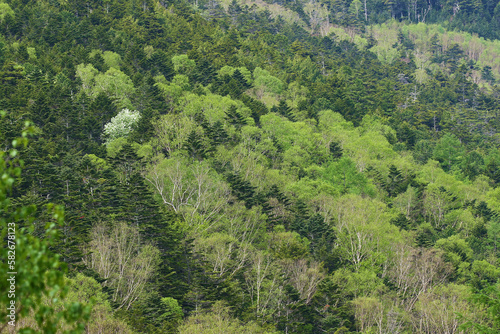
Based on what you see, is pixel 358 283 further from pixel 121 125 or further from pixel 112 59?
pixel 112 59

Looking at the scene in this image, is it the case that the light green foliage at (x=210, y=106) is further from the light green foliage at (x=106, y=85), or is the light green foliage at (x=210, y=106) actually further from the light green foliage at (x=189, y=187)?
the light green foliage at (x=189, y=187)

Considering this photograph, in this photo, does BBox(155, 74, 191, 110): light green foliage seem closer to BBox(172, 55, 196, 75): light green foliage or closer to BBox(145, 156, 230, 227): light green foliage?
BBox(172, 55, 196, 75): light green foliage

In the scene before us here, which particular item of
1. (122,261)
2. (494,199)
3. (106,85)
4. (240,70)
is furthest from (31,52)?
(494,199)

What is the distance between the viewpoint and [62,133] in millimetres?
74312

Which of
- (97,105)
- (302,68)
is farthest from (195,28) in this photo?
(97,105)

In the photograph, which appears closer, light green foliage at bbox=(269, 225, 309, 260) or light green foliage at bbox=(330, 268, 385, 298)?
light green foliage at bbox=(330, 268, 385, 298)

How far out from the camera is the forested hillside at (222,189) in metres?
42.1

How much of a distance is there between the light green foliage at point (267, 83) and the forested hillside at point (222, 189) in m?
0.36

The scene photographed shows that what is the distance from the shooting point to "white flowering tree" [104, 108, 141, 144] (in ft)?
255

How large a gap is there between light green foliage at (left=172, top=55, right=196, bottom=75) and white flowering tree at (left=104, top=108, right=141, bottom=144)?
106ft

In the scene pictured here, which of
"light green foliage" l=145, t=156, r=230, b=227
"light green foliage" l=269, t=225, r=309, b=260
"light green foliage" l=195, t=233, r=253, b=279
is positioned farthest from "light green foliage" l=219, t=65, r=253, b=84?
"light green foliage" l=195, t=233, r=253, b=279

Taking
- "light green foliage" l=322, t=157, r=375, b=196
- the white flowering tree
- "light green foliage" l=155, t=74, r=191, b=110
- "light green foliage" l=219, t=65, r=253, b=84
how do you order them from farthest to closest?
"light green foliage" l=219, t=65, r=253, b=84 → "light green foliage" l=155, t=74, r=191, b=110 → "light green foliage" l=322, t=157, r=375, b=196 → the white flowering tree

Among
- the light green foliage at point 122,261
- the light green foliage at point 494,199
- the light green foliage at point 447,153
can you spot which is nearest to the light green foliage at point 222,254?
the light green foliage at point 122,261

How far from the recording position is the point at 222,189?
63.1m
